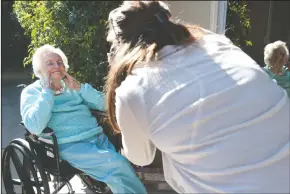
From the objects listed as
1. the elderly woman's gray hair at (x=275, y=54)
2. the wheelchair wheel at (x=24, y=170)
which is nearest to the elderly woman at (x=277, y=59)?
the elderly woman's gray hair at (x=275, y=54)

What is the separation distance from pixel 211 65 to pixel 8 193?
2.25 m

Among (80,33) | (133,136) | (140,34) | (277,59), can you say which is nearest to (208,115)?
(133,136)

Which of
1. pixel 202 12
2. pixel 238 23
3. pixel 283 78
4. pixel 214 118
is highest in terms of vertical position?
pixel 202 12

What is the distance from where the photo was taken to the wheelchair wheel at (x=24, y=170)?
103 inches

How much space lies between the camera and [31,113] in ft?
8.38

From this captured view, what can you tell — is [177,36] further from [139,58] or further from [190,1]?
[190,1]

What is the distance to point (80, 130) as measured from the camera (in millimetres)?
2711

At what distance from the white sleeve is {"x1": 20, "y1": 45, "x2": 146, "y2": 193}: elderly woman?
1019 millimetres

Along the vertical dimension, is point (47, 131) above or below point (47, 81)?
below

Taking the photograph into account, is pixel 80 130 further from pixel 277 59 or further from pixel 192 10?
pixel 277 59

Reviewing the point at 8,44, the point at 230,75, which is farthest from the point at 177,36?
the point at 8,44

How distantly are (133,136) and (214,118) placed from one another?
289 mm

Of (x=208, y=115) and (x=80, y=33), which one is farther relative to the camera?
(x=80, y=33)

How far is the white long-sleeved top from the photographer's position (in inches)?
50.0
